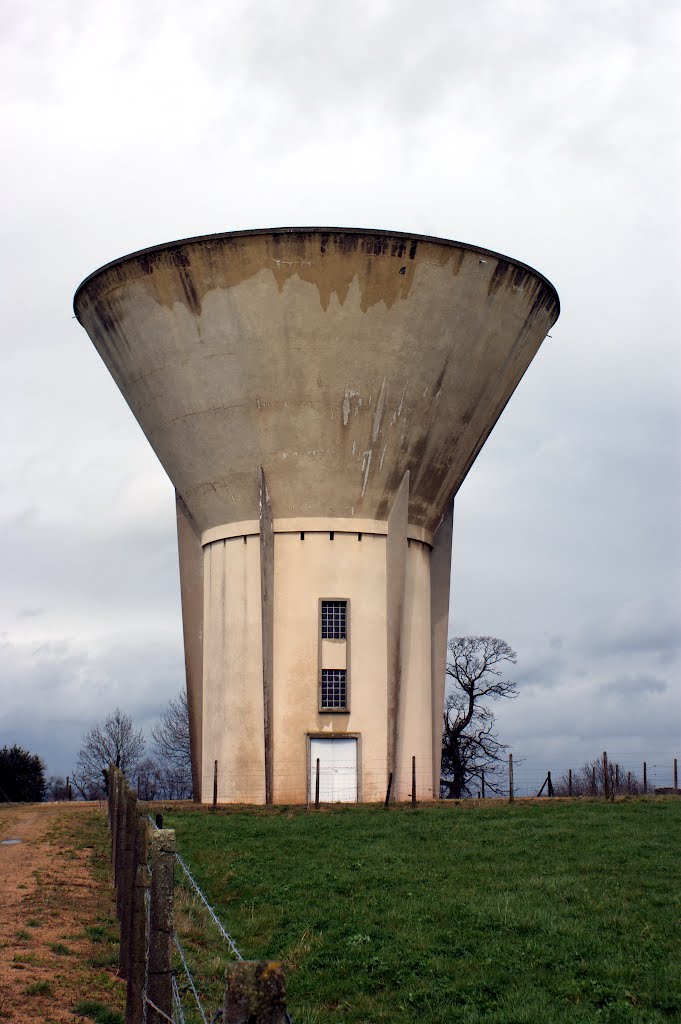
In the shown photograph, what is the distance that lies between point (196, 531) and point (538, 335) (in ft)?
33.2

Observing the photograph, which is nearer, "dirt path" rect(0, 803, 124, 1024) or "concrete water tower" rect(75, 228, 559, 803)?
"dirt path" rect(0, 803, 124, 1024)

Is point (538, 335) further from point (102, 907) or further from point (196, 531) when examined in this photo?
point (102, 907)

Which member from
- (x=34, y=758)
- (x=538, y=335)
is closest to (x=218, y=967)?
(x=538, y=335)

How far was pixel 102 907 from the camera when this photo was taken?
48.1ft

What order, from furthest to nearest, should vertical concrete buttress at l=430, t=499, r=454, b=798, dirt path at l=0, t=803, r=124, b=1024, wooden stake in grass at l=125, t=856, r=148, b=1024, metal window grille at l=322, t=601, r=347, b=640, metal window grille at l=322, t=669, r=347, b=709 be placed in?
vertical concrete buttress at l=430, t=499, r=454, b=798 → metal window grille at l=322, t=601, r=347, b=640 → metal window grille at l=322, t=669, r=347, b=709 → dirt path at l=0, t=803, r=124, b=1024 → wooden stake in grass at l=125, t=856, r=148, b=1024

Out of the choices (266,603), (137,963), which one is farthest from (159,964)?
(266,603)

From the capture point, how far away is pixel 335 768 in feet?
88.8

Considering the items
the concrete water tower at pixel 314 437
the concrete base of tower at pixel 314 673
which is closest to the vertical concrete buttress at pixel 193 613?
the concrete water tower at pixel 314 437

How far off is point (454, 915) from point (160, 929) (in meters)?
5.18

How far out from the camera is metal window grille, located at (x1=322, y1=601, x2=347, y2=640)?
27688mm

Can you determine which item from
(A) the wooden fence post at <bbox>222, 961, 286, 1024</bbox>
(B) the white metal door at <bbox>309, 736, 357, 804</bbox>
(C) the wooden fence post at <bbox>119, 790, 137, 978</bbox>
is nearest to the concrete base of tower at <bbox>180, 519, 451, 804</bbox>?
(B) the white metal door at <bbox>309, 736, 357, 804</bbox>

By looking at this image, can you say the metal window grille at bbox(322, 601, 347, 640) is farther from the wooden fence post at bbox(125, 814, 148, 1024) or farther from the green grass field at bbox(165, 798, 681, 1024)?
the wooden fence post at bbox(125, 814, 148, 1024)

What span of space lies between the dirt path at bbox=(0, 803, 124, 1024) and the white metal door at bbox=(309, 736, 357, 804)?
7.30 metres

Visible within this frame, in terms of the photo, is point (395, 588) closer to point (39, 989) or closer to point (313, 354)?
point (313, 354)
